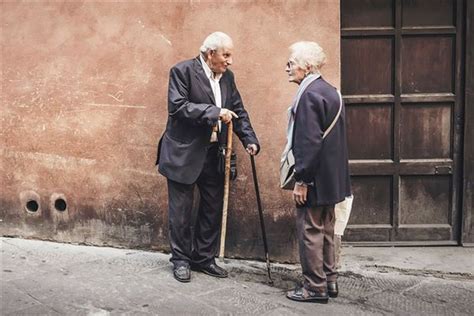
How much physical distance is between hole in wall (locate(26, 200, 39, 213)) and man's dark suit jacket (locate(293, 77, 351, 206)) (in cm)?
257

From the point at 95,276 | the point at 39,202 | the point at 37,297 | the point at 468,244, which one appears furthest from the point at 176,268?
the point at 468,244

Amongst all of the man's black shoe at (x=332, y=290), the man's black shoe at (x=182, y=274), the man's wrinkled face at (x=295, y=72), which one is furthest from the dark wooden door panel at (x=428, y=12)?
the man's black shoe at (x=182, y=274)

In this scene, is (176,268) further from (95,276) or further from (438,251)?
(438,251)

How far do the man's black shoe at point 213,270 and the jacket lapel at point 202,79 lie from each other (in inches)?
49.7

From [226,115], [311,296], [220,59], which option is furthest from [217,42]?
[311,296]

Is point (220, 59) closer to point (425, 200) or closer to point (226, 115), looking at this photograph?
point (226, 115)

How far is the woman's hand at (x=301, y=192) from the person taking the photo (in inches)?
183

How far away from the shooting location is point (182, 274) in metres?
5.11

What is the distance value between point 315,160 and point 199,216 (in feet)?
4.10

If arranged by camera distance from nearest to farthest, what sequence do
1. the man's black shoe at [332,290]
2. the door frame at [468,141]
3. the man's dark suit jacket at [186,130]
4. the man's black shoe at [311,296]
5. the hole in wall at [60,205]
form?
1. the man's black shoe at [311,296]
2. the man's black shoe at [332,290]
3. the man's dark suit jacket at [186,130]
4. the door frame at [468,141]
5. the hole in wall at [60,205]

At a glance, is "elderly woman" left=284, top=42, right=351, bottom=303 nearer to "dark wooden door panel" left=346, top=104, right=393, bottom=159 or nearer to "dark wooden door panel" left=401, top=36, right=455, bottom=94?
"dark wooden door panel" left=346, top=104, right=393, bottom=159

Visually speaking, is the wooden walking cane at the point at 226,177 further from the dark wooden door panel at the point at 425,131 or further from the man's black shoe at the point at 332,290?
the dark wooden door panel at the point at 425,131

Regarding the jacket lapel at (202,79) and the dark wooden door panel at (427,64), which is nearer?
the jacket lapel at (202,79)

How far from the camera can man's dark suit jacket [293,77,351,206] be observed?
14.8 ft
